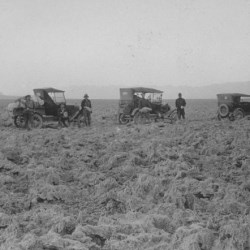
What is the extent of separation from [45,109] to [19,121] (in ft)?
3.96

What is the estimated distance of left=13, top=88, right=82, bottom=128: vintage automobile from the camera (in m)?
14.5

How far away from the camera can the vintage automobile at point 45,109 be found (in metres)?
14.5

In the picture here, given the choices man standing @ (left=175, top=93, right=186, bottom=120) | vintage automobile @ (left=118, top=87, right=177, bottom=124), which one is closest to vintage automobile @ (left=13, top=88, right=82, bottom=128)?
vintage automobile @ (left=118, top=87, right=177, bottom=124)

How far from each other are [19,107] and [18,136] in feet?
9.52

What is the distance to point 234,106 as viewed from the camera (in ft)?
61.5

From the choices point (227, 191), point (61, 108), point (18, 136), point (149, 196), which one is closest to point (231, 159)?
point (227, 191)

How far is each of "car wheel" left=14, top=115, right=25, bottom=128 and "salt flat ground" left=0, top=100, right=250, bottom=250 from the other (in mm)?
3894

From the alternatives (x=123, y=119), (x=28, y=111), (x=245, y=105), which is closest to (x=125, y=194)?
(x=28, y=111)

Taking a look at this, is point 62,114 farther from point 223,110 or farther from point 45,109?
point 223,110

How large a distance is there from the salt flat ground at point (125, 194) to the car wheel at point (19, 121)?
12.8 feet

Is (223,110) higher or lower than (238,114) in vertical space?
higher

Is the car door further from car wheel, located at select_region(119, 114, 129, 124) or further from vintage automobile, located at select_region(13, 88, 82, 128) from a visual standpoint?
vintage automobile, located at select_region(13, 88, 82, 128)

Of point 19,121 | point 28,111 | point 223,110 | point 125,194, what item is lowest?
point 125,194

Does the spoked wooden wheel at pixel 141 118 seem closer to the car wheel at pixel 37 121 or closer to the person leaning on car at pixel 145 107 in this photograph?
the person leaning on car at pixel 145 107
